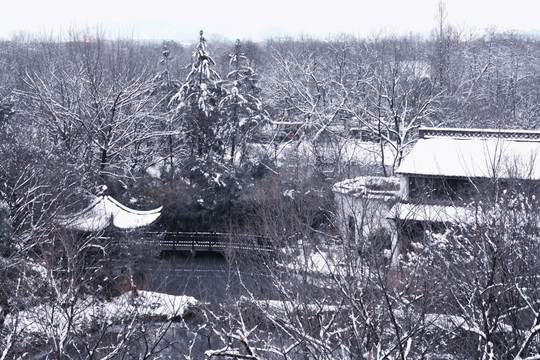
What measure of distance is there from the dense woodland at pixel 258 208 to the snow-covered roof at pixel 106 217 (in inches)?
14.8

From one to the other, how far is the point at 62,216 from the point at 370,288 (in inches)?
293

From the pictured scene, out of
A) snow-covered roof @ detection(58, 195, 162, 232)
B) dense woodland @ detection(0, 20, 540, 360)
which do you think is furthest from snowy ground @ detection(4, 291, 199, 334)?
snow-covered roof @ detection(58, 195, 162, 232)

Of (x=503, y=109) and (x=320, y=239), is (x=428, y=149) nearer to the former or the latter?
(x=320, y=239)

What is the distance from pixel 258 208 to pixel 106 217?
3.70m

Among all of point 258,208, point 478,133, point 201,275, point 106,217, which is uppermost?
point 478,133

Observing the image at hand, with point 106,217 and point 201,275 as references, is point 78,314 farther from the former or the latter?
point 201,275

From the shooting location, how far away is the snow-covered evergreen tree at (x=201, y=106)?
63.5ft

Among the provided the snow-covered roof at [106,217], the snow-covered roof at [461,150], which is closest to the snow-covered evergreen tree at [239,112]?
the snow-covered roof at [106,217]

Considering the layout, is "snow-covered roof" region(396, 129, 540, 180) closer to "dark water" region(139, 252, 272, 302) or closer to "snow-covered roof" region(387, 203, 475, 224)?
"snow-covered roof" region(387, 203, 475, 224)

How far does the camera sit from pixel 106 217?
1323 centimetres

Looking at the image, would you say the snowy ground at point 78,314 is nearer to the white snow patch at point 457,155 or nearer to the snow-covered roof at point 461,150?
the white snow patch at point 457,155

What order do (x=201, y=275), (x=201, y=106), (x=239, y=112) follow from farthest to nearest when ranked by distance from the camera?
(x=239, y=112) < (x=201, y=106) < (x=201, y=275)

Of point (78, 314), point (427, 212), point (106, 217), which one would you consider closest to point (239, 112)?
point (106, 217)

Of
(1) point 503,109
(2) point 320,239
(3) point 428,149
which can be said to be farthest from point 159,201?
(1) point 503,109
